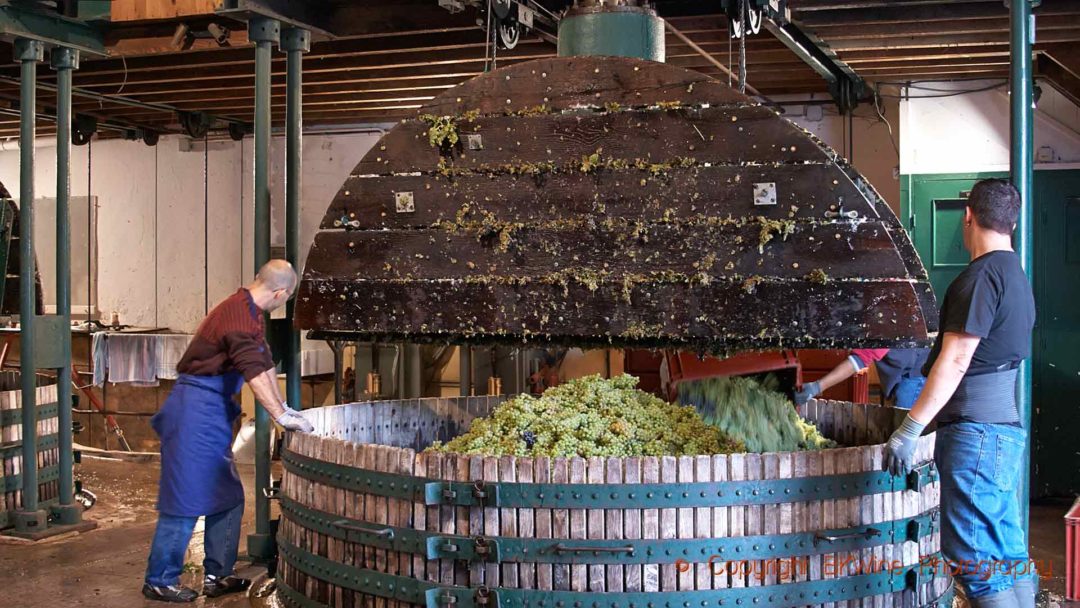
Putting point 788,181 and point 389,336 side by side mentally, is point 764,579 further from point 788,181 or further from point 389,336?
point 389,336

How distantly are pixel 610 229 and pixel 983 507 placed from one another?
1.90 metres

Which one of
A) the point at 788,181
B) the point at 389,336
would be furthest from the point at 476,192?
the point at 788,181

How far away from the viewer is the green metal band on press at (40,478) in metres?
7.65

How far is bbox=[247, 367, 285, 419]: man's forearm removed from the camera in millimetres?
5499

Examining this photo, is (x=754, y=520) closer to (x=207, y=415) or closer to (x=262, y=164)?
(x=207, y=415)

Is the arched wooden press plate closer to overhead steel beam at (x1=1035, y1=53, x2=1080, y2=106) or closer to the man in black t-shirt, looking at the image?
the man in black t-shirt

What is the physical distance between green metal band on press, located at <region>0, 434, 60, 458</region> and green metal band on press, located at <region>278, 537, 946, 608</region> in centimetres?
421

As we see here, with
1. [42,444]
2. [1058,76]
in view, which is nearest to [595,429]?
[42,444]

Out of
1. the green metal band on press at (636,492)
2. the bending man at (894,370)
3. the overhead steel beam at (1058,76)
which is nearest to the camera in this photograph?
the green metal band on press at (636,492)

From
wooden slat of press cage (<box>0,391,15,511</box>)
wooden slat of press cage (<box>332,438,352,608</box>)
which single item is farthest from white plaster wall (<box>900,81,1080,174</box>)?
wooden slat of press cage (<box>0,391,15,511</box>)

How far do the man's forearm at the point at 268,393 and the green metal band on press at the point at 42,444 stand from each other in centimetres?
296

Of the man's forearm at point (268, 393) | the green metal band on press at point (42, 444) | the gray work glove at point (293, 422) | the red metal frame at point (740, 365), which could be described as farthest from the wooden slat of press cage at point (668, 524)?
the green metal band on press at point (42, 444)

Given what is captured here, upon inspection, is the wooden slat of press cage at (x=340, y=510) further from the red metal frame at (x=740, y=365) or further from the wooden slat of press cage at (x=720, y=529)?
the red metal frame at (x=740, y=365)

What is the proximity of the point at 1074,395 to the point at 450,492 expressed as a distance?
666cm
